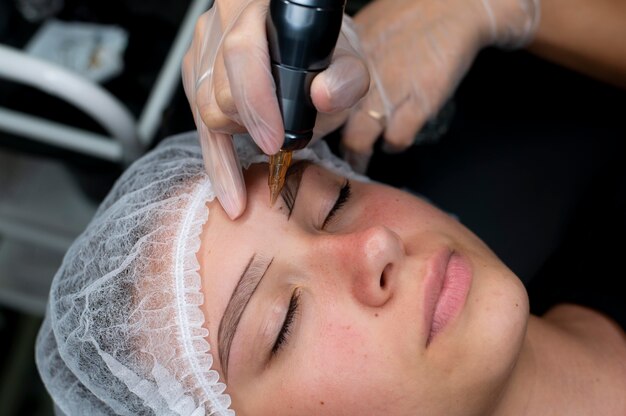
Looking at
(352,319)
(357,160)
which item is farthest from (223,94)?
(357,160)

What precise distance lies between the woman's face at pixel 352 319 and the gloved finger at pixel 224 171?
29 mm

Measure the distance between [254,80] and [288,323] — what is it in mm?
399

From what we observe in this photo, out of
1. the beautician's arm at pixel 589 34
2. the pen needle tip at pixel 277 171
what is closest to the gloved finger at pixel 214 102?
the pen needle tip at pixel 277 171

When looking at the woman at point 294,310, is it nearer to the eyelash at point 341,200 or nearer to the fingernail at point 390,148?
the eyelash at point 341,200

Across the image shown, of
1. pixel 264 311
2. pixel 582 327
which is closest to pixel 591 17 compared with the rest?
pixel 582 327

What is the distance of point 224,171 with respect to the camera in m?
1.11

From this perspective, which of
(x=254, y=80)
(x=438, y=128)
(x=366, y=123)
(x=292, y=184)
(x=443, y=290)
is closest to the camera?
(x=254, y=80)

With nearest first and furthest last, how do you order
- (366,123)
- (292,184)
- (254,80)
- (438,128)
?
(254,80)
(292,184)
(366,123)
(438,128)

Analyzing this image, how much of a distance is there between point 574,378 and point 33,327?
2.06m

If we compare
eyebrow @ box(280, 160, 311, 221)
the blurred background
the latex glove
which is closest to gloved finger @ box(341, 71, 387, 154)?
the latex glove

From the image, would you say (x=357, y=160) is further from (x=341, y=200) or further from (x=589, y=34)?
(x=589, y=34)

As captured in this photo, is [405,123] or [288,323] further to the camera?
[405,123]

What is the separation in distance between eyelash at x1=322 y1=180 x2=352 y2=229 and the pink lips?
0.72ft

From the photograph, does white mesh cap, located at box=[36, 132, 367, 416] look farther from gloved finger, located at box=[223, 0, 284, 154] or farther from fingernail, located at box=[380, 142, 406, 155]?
fingernail, located at box=[380, 142, 406, 155]
